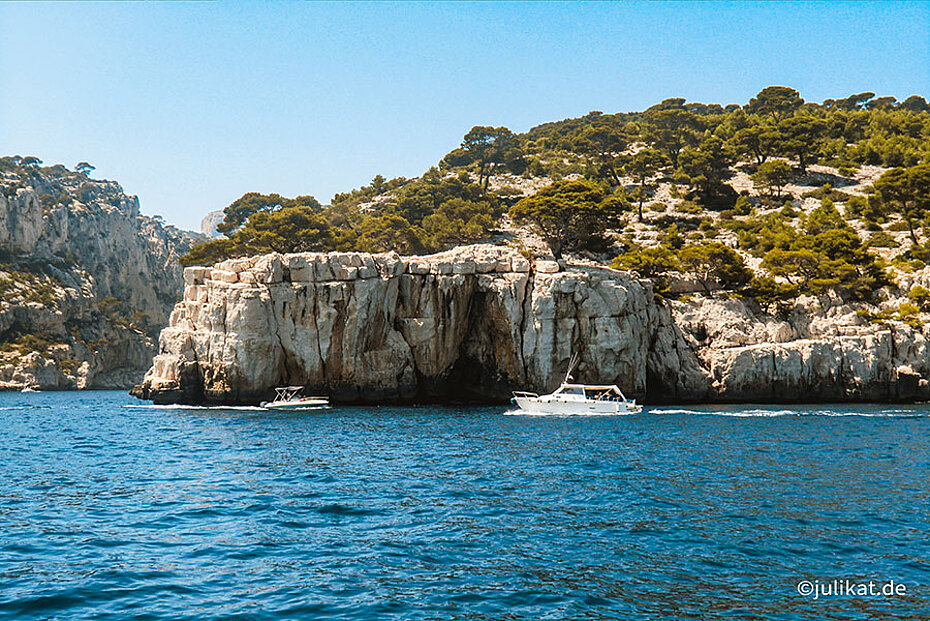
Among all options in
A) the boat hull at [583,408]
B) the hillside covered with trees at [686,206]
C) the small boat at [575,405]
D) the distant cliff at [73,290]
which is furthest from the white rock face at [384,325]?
the distant cliff at [73,290]

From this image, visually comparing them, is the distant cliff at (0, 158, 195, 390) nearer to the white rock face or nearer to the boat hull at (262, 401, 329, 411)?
the white rock face

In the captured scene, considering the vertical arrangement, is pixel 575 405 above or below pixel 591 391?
below

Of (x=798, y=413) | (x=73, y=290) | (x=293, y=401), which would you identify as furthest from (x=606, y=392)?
(x=73, y=290)

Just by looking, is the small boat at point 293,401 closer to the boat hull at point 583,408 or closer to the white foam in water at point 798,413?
the boat hull at point 583,408

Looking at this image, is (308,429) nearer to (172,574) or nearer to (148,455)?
(148,455)

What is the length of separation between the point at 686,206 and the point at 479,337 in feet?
153

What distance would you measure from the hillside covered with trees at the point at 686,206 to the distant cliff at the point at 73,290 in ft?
106

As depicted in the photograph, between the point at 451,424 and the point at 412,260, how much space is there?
20939 millimetres

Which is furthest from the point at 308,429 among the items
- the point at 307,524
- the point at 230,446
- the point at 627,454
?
the point at 307,524

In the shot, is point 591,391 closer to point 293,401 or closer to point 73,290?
point 293,401

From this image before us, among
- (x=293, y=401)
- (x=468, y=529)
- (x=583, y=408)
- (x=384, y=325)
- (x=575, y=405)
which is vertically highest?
(x=384, y=325)

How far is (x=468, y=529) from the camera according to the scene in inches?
642

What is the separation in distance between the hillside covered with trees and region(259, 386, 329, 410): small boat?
84.0ft

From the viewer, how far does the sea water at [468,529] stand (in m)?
11.7
